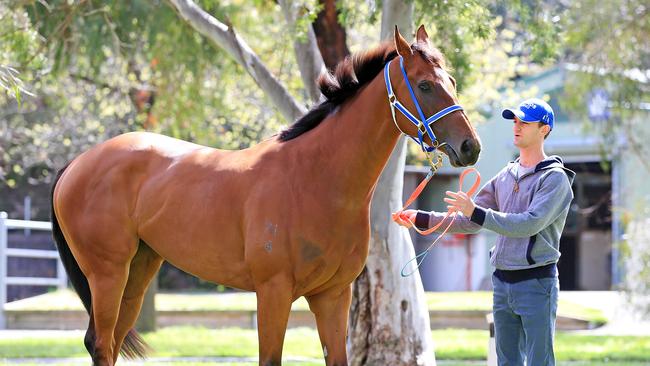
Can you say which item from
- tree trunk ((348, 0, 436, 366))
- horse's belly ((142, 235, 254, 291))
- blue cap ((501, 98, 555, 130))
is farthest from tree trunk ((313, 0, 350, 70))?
blue cap ((501, 98, 555, 130))

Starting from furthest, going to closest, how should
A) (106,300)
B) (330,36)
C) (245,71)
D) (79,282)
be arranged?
1. (245,71)
2. (330,36)
3. (79,282)
4. (106,300)

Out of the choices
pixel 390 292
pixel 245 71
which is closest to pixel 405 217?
pixel 390 292

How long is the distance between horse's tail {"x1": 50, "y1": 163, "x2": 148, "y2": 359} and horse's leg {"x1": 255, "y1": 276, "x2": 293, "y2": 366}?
1691 millimetres

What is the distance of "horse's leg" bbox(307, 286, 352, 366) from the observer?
558 centimetres

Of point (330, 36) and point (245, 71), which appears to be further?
point (245, 71)

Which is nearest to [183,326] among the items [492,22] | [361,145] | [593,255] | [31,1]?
[31,1]

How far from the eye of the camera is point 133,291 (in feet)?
21.6

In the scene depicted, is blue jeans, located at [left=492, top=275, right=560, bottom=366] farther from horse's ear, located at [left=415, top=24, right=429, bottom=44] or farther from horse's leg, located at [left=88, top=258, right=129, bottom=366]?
horse's leg, located at [left=88, top=258, right=129, bottom=366]

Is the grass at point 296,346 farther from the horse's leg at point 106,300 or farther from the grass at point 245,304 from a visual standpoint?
the horse's leg at point 106,300

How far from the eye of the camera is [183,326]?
14195 mm

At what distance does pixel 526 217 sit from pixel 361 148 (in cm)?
103

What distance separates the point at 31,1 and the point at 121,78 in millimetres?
6394

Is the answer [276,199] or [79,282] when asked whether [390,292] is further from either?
[276,199]

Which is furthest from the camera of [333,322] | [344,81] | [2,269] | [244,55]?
[2,269]
